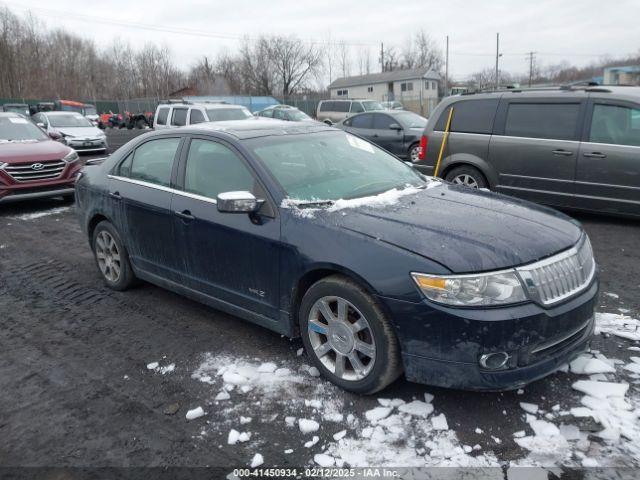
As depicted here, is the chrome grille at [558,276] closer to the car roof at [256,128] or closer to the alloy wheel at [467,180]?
the car roof at [256,128]

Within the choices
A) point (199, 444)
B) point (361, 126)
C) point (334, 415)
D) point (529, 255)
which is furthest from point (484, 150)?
point (361, 126)

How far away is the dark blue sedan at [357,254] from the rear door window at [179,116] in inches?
367

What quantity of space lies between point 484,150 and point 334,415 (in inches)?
221

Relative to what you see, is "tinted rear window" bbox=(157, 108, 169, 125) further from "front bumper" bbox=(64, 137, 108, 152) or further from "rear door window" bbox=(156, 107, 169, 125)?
"front bumper" bbox=(64, 137, 108, 152)

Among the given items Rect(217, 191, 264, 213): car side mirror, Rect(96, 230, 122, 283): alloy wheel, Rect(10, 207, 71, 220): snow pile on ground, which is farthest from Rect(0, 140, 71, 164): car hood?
Rect(217, 191, 264, 213): car side mirror

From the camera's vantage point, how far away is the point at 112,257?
5.07 meters

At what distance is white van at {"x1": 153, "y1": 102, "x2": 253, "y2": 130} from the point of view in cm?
1326

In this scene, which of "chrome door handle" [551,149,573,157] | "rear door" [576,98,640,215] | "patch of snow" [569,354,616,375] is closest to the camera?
"patch of snow" [569,354,616,375]

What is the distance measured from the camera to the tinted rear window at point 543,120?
6918 millimetres

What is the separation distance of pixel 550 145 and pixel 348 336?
5208mm

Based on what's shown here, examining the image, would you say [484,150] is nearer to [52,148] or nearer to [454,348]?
[454,348]

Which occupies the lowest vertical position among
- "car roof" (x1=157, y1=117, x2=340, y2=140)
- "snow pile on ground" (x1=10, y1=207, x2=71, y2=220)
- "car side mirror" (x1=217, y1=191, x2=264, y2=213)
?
"snow pile on ground" (x1=10, y1=207, x2=71, y2=220)

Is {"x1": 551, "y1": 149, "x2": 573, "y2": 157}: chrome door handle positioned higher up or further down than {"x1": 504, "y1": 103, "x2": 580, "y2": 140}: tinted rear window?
further down

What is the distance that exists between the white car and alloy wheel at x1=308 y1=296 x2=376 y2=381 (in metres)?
16.8
